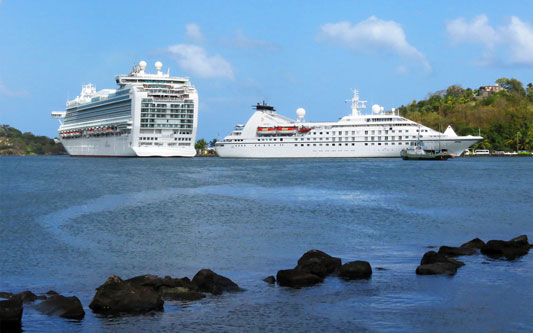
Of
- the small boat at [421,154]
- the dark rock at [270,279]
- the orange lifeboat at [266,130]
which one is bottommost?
the dark rock at [270,279]

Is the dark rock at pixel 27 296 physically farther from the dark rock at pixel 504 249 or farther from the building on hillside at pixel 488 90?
the building on hillside at pixel 488 90

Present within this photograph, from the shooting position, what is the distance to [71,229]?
24125 millimetres

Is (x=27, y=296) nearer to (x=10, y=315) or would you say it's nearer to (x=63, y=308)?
(x=63, y=308)

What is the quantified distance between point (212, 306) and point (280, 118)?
93.7m

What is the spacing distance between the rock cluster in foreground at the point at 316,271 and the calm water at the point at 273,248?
0.37 metres

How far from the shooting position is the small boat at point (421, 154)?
90.2 meters

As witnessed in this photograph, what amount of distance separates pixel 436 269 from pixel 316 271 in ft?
10.6

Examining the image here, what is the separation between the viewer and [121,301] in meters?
12.4

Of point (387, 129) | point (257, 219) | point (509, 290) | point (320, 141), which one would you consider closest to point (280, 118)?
point (320, 141)

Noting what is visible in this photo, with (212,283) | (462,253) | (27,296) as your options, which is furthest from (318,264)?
(27,296)

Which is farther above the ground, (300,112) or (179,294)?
(300,112)

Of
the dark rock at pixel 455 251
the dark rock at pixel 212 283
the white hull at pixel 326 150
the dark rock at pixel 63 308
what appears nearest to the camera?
the dark rock at pixel 63 308

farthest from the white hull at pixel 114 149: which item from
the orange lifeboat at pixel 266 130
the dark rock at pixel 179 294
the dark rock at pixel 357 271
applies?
the dark rock at pixel 179 294

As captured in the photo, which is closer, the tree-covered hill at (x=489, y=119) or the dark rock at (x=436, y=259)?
the dark rock at (x=436, y=259)
